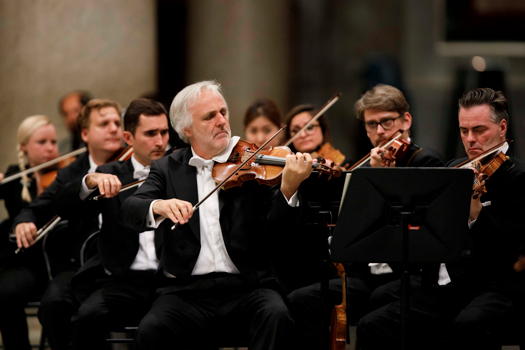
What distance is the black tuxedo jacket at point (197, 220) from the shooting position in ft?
13.8

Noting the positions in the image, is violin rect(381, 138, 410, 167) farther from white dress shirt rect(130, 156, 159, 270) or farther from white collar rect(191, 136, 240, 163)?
white dress shirt rect(130, 156, 159, 270)

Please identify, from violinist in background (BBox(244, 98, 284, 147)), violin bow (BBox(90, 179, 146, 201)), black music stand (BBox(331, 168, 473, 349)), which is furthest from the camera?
Answer: violinist in background (BBox(244, 98, 284, 147))

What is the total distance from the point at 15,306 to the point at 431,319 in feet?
6.72

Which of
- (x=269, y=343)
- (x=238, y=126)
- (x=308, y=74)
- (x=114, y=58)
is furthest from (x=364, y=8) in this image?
(x=269, y=343)

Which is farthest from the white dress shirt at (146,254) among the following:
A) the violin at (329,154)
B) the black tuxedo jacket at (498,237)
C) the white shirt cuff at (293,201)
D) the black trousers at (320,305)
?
the black tuxedo jacket at (498,237)

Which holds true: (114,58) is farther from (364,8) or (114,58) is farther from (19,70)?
(364,8)

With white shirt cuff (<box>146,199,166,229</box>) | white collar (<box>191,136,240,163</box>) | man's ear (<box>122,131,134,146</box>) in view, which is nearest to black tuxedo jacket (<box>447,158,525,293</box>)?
white collar (<box>191,136,240,163</box>)

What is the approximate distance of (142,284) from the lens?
14.8 feet

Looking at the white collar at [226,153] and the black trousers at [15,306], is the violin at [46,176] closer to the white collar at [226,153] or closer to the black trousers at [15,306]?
the black trousers at [15,306]

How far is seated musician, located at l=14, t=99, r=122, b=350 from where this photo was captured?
4.64 metres

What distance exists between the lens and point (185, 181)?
4.30 metres

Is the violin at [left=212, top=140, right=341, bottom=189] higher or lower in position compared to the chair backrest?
higher

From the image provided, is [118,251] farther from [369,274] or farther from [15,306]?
[369,274]

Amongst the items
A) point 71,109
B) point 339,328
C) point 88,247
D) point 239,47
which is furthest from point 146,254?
point 239,47
